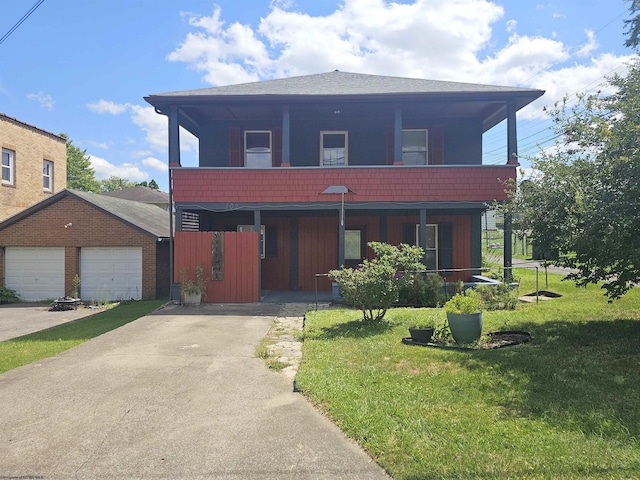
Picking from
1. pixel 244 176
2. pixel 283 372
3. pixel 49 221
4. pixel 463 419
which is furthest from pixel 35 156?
pixel 463 419

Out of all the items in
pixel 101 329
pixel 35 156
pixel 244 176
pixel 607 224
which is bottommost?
pixel 101 329

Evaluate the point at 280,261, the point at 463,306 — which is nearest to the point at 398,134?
the point at 280,261

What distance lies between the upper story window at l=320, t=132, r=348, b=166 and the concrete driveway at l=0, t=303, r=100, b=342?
8847 mm

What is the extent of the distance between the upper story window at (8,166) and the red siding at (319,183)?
37.4 ft

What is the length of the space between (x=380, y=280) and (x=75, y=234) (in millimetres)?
12650

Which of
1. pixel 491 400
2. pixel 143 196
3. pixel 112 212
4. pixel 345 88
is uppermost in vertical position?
pixel 345 88

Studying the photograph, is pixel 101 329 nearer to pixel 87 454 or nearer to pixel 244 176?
pixel 244 176

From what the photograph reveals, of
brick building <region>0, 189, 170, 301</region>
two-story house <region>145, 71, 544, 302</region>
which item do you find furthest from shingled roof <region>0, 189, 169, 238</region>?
two-story house <region>145, 71, 544, 302</region>

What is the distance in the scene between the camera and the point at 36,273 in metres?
15.9

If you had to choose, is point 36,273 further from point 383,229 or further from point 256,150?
point 383,229

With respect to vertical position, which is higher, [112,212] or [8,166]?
[8,166]

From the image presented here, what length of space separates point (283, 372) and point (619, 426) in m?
3.76

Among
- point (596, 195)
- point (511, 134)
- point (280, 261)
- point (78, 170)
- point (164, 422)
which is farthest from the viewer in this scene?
point (78, 170)

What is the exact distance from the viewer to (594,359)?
5.73 meters
